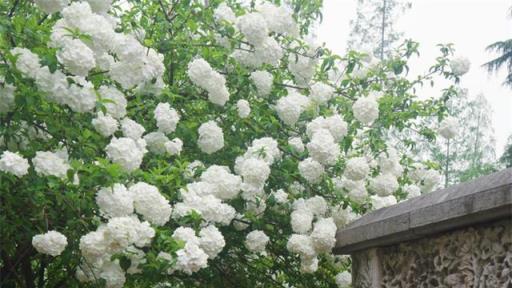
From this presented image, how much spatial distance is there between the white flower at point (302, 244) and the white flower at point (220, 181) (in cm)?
67

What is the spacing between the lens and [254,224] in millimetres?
4949

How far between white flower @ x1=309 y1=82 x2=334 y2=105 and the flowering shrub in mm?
11

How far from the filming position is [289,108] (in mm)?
5176

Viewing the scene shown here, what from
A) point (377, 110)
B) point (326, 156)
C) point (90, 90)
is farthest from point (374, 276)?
point (90, 90)

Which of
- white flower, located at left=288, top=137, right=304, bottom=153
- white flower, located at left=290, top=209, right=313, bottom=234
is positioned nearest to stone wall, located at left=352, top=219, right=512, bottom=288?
white flower, located at left=290, top=209, right=313, bottom=234

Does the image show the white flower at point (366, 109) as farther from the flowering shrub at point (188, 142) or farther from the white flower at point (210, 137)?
the white flower at point (210, 137)

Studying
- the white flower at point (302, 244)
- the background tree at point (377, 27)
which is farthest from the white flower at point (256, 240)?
the background tree at point (377, 27)

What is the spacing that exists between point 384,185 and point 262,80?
1.13 meters

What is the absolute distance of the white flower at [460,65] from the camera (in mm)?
5785

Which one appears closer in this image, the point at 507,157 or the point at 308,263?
the point at 308,263

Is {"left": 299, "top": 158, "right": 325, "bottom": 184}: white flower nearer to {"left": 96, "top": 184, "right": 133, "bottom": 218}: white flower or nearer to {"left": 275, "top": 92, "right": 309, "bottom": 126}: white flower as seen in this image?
{"left": 275, "top": 92, "right": 309, "bottom": 126}: white flower

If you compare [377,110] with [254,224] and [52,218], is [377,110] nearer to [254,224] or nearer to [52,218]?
[254,224]

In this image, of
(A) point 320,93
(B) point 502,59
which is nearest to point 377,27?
(B) point 502,59

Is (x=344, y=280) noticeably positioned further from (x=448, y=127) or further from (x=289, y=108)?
(x=448, y=127)
